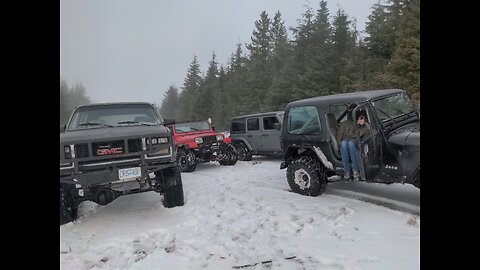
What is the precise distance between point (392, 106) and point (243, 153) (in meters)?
6.20

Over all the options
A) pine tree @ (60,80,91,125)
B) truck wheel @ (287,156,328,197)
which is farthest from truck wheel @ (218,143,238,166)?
pine tree @ (60,80,91,125)

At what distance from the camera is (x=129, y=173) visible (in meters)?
4.19

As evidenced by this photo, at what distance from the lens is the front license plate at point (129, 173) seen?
163 inches

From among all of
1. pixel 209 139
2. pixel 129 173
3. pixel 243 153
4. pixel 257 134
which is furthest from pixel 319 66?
pixel 129 173

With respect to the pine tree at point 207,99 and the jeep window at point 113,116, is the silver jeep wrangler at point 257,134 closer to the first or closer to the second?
the pine tree at point 207,99

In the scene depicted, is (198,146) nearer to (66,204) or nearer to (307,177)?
(307,177)

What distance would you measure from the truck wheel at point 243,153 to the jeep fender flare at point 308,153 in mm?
4651

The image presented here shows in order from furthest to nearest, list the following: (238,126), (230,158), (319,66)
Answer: (319,66), (238,126), (230,158)

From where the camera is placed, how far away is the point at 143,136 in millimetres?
4363
